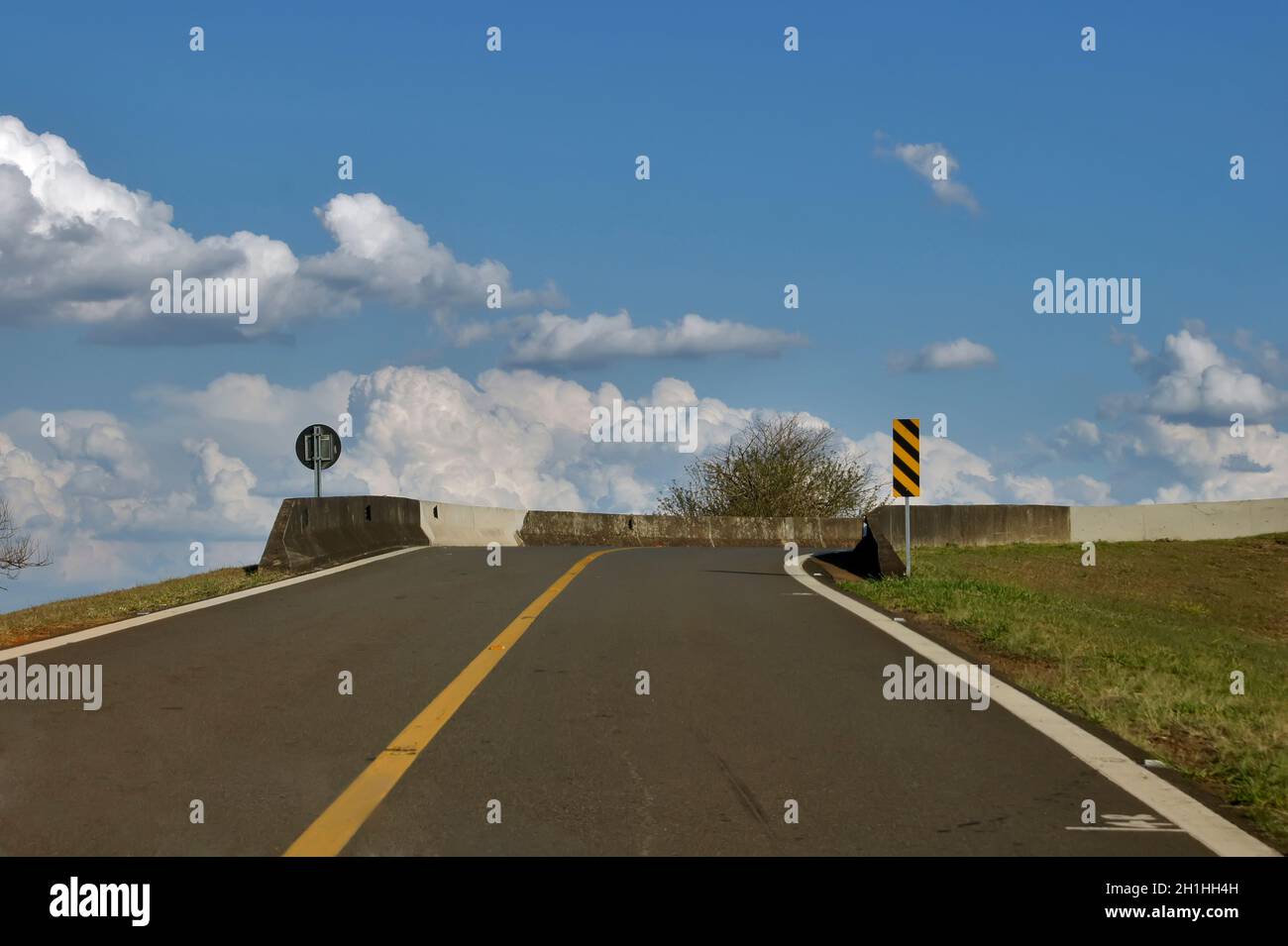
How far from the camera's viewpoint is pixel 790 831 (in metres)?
5.95

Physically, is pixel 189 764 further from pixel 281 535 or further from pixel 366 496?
pixel 366 496

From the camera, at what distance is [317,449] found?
24828 millimetres

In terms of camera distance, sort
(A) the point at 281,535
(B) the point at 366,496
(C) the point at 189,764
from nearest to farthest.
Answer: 1. (C) the point at 189,764
2. (A) the point at 281,535
3. (B) the point at 366,496

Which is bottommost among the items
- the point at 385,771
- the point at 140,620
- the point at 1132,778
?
the point at 1132,778

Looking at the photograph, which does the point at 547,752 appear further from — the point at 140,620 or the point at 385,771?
the point at 140,620

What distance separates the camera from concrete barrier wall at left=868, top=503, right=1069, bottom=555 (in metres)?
35.0

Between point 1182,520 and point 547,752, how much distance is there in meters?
33.0

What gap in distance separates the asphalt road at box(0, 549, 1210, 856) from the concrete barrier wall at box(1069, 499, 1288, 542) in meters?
26.1

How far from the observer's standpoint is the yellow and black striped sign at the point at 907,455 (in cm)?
1909

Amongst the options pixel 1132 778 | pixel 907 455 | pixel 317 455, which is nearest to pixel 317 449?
pixel 317 455

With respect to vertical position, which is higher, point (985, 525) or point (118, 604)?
point (985, 525)

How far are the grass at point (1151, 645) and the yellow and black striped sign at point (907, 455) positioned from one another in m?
1.35
